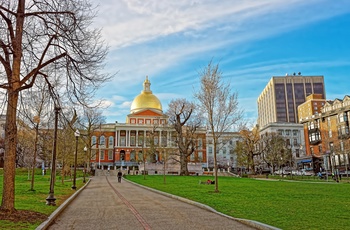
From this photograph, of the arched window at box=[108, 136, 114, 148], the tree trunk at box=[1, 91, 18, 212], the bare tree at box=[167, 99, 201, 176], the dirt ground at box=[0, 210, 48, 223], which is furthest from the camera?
the arched window at box=[108, 136, 114, 148]

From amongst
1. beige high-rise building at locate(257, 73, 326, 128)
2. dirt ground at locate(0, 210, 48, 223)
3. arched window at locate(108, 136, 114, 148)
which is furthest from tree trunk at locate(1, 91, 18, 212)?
beige high-rise building at locate(257, 73, 326, 128)

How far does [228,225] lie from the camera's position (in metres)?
9.50

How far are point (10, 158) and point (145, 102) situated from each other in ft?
295

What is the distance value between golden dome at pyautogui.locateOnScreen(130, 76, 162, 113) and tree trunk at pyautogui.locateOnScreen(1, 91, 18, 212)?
89.2m

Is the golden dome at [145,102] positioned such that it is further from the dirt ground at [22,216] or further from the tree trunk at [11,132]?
the dirt ground at [22,216]

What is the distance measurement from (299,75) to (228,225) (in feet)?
545

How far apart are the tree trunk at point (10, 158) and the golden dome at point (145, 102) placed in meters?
89.2

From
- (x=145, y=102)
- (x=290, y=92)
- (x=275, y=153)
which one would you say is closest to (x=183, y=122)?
(x=275, y=153)

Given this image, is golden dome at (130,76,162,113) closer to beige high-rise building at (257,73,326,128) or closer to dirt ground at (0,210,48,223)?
beige high-rise building at (257,73,326,128)

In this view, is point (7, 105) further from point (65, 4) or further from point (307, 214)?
point (307, 214)

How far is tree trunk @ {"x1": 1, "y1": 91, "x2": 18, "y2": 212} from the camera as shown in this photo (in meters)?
10.5

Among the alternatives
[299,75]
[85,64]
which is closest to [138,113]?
[85,64]

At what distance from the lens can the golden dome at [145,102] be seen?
328 feet

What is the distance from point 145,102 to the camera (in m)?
100
